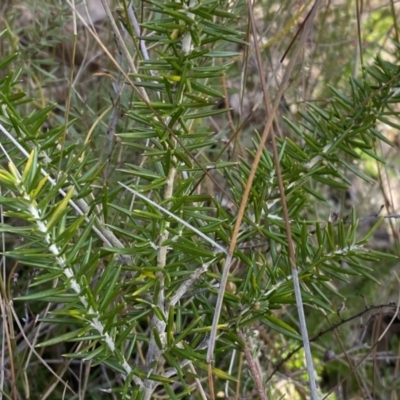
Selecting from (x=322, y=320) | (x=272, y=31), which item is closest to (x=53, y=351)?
(x=322, y=320)

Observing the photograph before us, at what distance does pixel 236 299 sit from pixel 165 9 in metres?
0.30

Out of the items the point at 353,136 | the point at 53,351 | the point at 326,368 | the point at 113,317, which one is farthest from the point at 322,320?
the point at 113,317

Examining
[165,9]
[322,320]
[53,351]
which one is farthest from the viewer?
[322,320]

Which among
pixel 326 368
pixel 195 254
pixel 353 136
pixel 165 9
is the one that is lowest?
pixel 326 368

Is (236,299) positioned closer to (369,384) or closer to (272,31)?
(369,384)

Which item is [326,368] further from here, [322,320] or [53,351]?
[53,351]

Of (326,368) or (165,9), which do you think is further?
(326,368)

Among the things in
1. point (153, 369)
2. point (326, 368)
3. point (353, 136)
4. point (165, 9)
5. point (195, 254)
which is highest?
point (165, 9)

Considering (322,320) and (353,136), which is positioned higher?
(353,136)

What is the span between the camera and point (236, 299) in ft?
1.98

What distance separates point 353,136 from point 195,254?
0.25m

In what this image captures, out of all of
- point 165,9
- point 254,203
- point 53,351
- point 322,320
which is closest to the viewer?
point 165,9

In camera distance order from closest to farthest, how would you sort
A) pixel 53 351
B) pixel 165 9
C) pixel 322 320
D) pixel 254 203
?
1. pixel 165 9
2. pixel 254 203
3. pixel 53 351
4. pixel 322 320

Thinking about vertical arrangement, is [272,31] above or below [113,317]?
above
